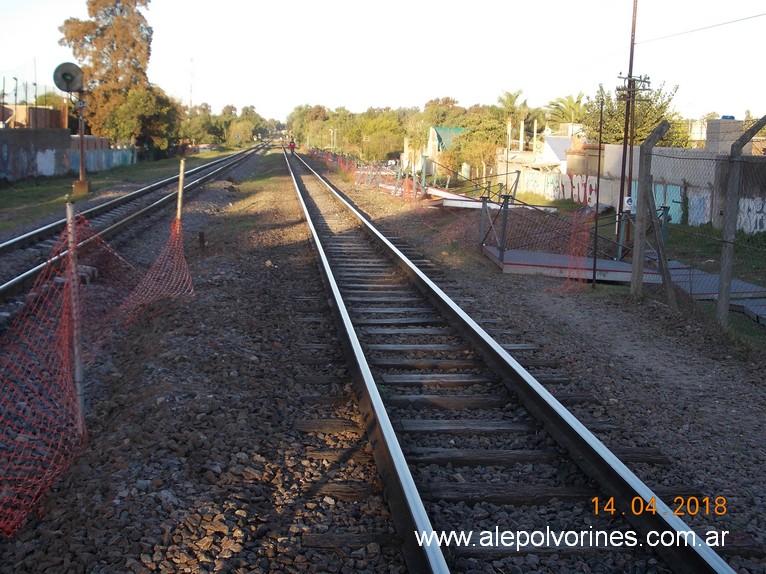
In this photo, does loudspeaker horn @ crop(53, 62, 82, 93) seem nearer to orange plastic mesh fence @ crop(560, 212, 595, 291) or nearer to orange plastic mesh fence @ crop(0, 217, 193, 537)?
orange plastic mesh fence @ crop(0, 217, 193, 537)

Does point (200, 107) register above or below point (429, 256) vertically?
above

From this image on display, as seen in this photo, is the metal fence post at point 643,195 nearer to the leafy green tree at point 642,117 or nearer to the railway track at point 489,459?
the railway track at point 489,459

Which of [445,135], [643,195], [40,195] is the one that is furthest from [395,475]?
[445,135]

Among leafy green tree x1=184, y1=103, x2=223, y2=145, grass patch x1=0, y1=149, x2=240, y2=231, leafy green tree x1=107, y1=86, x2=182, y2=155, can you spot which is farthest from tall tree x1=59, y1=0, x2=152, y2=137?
grass patch x1=0, y1=149, x2=240, y2=231

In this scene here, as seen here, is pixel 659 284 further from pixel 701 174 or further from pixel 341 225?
pixel 701 174

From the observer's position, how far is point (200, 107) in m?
171

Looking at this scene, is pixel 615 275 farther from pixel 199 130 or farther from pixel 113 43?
pixel 199 130

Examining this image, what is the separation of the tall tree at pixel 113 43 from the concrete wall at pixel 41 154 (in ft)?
64.6

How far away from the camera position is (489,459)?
5305 mm

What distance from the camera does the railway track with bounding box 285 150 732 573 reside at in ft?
13.7

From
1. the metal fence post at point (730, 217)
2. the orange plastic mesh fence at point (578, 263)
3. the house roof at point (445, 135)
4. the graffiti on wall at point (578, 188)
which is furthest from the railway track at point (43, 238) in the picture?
the house roof at point (445, 135)

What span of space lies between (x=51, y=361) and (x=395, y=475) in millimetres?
4858

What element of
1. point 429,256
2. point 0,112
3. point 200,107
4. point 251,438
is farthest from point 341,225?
point 200,107

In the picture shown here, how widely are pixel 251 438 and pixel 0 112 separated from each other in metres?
39.0
